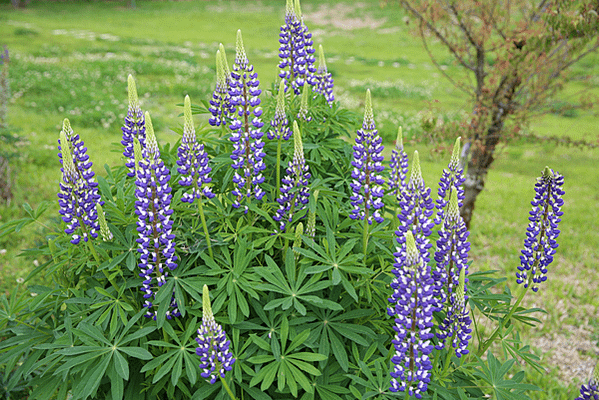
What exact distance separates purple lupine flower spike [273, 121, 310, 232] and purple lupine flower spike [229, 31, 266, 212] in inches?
6.8

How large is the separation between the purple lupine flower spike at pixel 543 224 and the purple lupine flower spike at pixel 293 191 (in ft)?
4.78

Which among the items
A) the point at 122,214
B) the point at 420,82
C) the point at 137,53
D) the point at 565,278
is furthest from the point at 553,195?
the point at 137,53

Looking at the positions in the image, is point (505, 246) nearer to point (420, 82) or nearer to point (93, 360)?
point (93, 360)

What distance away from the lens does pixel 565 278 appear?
728cm

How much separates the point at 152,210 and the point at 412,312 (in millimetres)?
1514

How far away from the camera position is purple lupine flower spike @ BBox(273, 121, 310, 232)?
117 inches

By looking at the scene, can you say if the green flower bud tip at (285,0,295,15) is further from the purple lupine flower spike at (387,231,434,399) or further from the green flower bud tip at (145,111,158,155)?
the purple lupine flower spike at (387,231,434,399)

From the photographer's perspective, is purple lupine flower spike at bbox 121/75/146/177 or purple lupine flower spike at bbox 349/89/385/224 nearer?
purple lupine flower spike at bbox 349/89/385/224

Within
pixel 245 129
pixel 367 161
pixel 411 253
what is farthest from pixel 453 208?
pixel 245 129

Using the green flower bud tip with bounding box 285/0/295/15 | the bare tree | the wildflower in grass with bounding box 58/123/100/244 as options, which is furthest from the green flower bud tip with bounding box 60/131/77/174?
the bare tree

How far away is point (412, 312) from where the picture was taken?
2.35 metres

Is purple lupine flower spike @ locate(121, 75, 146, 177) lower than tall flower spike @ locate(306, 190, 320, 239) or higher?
higher

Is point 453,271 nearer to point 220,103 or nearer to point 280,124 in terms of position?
point 280,124

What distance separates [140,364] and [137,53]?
20333 millimetres
